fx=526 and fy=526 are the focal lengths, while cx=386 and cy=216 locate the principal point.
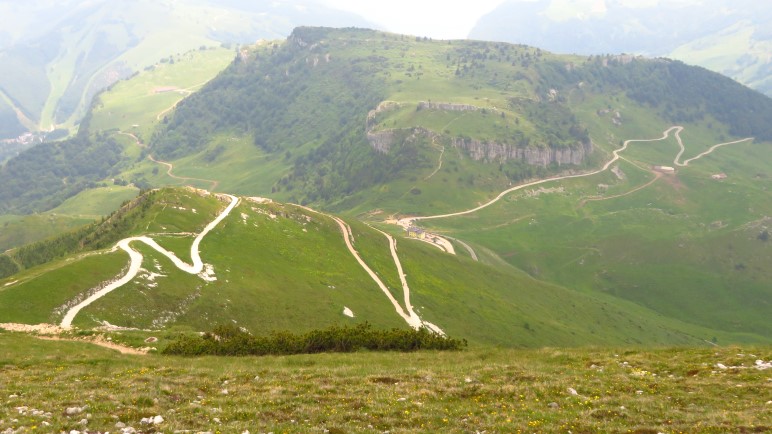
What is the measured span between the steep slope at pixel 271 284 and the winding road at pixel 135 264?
1.02ft

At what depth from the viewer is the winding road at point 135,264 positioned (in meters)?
79.6

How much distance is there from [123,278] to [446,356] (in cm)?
6297

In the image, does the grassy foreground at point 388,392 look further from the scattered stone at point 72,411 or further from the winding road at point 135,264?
the winding road at point 135,264

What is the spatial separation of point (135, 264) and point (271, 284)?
90.1 ft

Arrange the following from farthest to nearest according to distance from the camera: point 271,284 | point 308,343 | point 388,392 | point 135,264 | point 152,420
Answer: point 271,284
point 135,264
point 308,343
point 388,392
point 152,420

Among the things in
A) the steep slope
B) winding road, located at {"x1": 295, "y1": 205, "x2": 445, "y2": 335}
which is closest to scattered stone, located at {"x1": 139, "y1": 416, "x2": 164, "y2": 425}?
the steep slope

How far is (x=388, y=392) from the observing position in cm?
3881

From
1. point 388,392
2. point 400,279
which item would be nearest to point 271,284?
point 400,279

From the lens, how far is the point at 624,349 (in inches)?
2293

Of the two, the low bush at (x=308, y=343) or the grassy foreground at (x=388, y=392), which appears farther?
the low bush at (x=308, y=343)

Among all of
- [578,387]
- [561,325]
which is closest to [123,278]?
[578,387]

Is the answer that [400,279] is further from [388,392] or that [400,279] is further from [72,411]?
[72,411]

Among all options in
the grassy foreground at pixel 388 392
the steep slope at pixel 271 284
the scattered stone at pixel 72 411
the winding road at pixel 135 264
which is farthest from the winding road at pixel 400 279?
the scattered stone at pixel 72 411

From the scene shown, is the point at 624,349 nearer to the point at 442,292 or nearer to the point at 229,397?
the point at 229,397
